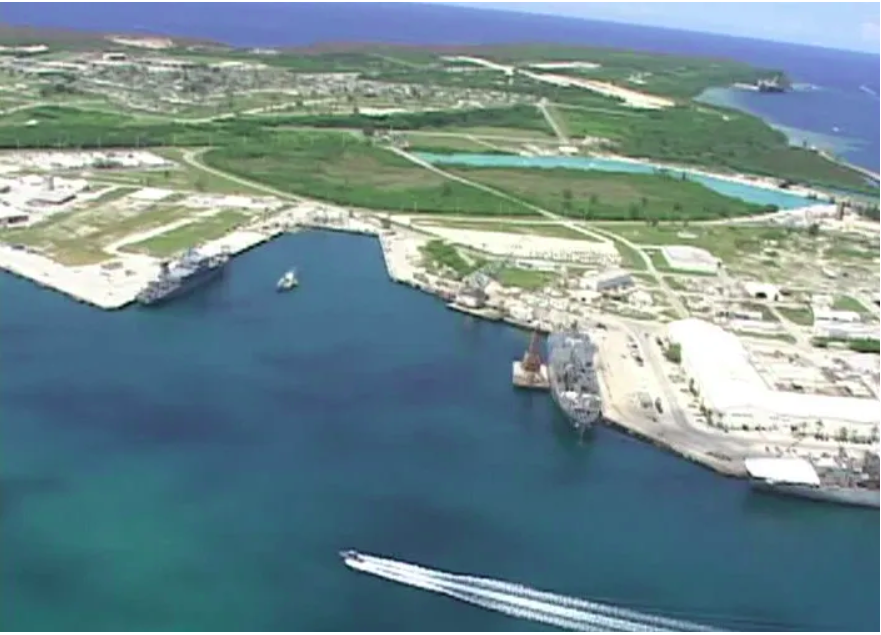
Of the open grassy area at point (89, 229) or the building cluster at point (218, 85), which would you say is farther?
the building cluster at point (218, 85)

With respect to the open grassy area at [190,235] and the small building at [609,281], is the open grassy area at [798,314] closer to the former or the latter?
the small building at [609,281]

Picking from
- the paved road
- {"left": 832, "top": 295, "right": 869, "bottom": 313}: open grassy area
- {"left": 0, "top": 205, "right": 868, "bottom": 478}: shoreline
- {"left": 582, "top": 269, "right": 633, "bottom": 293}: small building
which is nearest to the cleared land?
{"left": 0, "top": 205, "right": 868, "bottom": 478}: shoreline

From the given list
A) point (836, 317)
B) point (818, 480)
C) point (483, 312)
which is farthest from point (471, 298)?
point (818, 480)

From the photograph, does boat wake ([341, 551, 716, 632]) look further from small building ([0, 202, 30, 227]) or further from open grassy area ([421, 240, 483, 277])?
small building ([0, 202, 30, 227])

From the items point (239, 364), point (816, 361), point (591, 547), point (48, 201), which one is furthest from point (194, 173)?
point (591, 547)

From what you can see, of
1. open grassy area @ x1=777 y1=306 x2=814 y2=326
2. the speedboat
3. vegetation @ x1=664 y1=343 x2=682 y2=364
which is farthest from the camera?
open grassy area @ x1=777 y1=306 x2=814 y2=326

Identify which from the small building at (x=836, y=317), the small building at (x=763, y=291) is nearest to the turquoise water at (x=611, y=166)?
the small building at (x=763, y=291)
